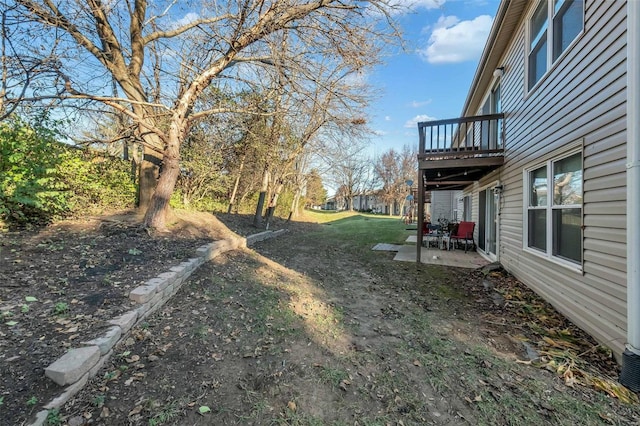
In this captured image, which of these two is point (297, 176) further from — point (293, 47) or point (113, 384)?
point (113, 384)

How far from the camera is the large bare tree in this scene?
493cm

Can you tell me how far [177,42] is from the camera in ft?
22.7

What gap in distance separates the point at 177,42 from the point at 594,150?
8.07m

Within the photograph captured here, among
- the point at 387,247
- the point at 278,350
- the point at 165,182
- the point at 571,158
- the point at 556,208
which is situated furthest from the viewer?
the point at 387,247

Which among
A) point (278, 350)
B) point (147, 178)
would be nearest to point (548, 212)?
point (278, 350)

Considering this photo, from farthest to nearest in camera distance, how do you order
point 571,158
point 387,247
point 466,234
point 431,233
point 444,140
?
1. point 431,233
2. point 387,247
3. point 466,234
4. point 444,140
5. point 571,158

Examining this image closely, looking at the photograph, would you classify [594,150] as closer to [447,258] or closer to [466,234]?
[447,258]

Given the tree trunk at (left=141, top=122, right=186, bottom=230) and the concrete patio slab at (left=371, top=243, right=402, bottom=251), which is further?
the concrete patio slab at (left=371, top=243, right=402, bottom=251)

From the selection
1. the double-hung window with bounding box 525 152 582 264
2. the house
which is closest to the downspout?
the house

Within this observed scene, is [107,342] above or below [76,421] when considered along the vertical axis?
above

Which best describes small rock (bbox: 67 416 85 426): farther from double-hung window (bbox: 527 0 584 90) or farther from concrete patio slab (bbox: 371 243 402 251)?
concrete patio slab (bbox: 371 243 402 251)

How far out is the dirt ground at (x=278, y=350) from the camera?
199 cm

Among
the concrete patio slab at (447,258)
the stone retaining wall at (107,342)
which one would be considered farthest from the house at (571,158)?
the stone retaining wall at (107,342)

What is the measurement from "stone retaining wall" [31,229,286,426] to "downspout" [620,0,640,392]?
4.06 metres
